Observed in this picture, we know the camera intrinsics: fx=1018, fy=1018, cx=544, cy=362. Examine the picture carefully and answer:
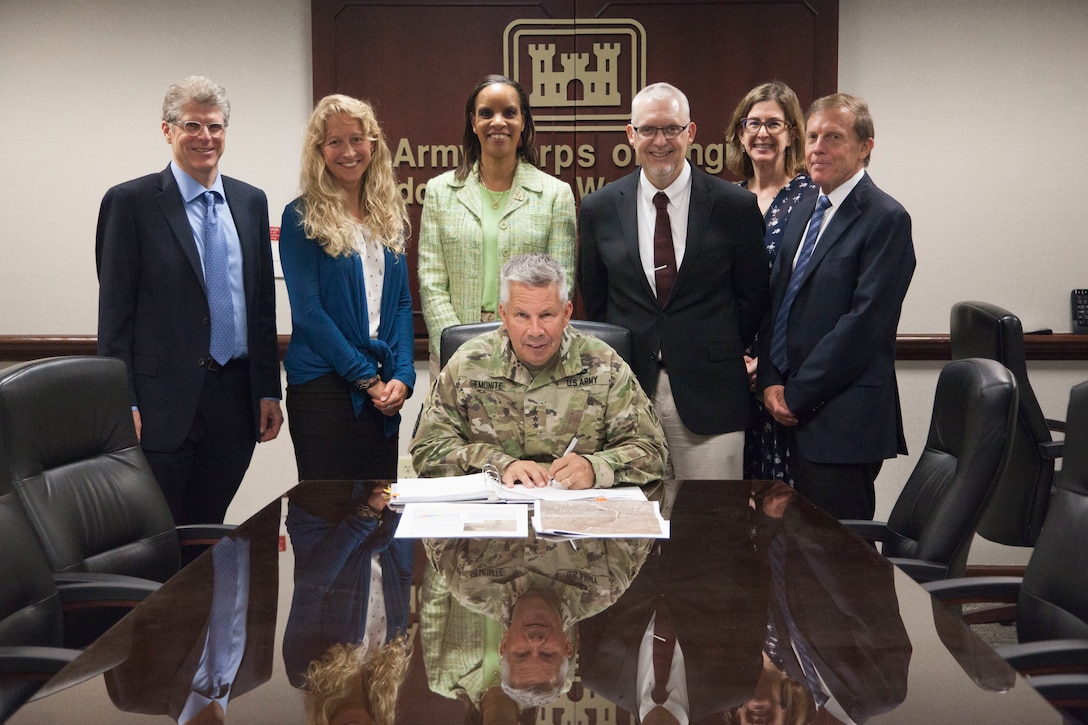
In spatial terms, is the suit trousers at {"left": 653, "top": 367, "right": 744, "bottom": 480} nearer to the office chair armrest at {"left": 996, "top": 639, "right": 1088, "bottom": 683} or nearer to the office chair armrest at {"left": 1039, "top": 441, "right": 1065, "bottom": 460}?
the office chair armrest at {"left": 1039, "top": 441, "right": 1065, "bottom": 460}

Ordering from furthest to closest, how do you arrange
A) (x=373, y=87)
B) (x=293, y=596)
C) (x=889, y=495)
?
1. (x=889, y=495)
2. (x=373, y=87)
3. (x=293, y=596)

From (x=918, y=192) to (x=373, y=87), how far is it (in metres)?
2.54

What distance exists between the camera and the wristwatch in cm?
324

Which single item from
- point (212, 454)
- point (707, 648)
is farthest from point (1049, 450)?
point (212, 454)

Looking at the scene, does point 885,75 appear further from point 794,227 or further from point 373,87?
point 373,87

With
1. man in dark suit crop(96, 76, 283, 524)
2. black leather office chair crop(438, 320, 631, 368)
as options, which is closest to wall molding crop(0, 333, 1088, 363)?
man in dark suit crop(96, 76, 283, 524)

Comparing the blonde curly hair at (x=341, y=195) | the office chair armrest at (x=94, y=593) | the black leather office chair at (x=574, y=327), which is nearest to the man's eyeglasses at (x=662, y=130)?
the black leather office chair at (x=574, y=327)

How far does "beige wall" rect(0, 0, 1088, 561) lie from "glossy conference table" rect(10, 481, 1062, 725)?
10.1 ft

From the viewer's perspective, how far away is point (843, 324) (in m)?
3.02

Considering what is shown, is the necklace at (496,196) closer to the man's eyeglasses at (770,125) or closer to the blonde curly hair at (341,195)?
the blonde curly hair at (341,195)

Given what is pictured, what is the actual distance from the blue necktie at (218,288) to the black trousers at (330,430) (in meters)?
0.27

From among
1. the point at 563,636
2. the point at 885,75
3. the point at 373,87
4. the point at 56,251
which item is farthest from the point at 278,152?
the point at 563,636

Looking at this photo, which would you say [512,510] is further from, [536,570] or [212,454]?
[212,454]

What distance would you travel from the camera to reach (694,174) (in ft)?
10.9
